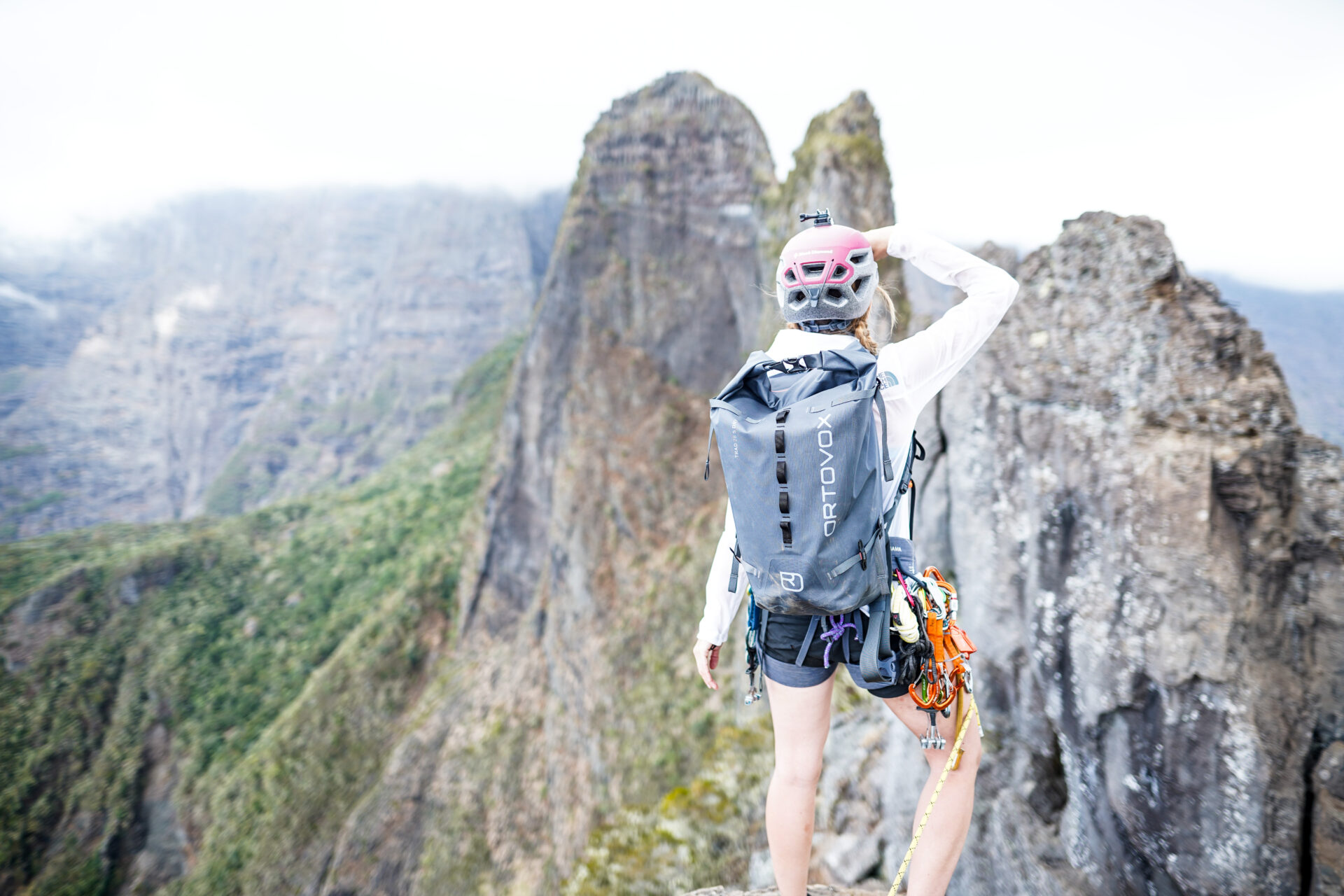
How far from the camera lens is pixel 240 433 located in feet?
406

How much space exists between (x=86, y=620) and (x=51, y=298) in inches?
6053

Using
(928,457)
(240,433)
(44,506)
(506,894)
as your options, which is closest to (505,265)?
(240,433)

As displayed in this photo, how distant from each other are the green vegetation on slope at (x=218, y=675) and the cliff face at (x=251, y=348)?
59.5m

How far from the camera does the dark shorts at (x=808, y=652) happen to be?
6.88ft

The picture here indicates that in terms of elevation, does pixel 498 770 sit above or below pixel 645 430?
below

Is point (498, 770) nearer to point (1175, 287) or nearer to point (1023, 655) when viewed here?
point (1023, 655)

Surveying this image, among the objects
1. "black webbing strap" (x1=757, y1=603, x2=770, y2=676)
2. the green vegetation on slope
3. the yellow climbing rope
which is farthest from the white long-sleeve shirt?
the green vegetation on slope

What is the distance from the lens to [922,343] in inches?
79.8

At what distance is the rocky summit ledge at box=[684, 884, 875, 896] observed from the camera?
3375 mm

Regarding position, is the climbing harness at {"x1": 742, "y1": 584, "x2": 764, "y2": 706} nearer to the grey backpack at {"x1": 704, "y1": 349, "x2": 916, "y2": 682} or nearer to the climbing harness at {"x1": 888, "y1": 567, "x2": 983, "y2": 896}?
the grey backpack at {"x1": 704, "y1": 349, "x2": 916, "y2": 682}

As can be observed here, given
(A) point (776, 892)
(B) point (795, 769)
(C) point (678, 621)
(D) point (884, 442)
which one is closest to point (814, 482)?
(D) point (884, 442)

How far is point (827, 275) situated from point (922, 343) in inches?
16.0

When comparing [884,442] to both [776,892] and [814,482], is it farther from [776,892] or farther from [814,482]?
[776,892]

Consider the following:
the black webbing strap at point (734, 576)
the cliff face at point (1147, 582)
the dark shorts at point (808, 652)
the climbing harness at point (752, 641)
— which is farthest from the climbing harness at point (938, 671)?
the cliff face at point (1147, 582)
